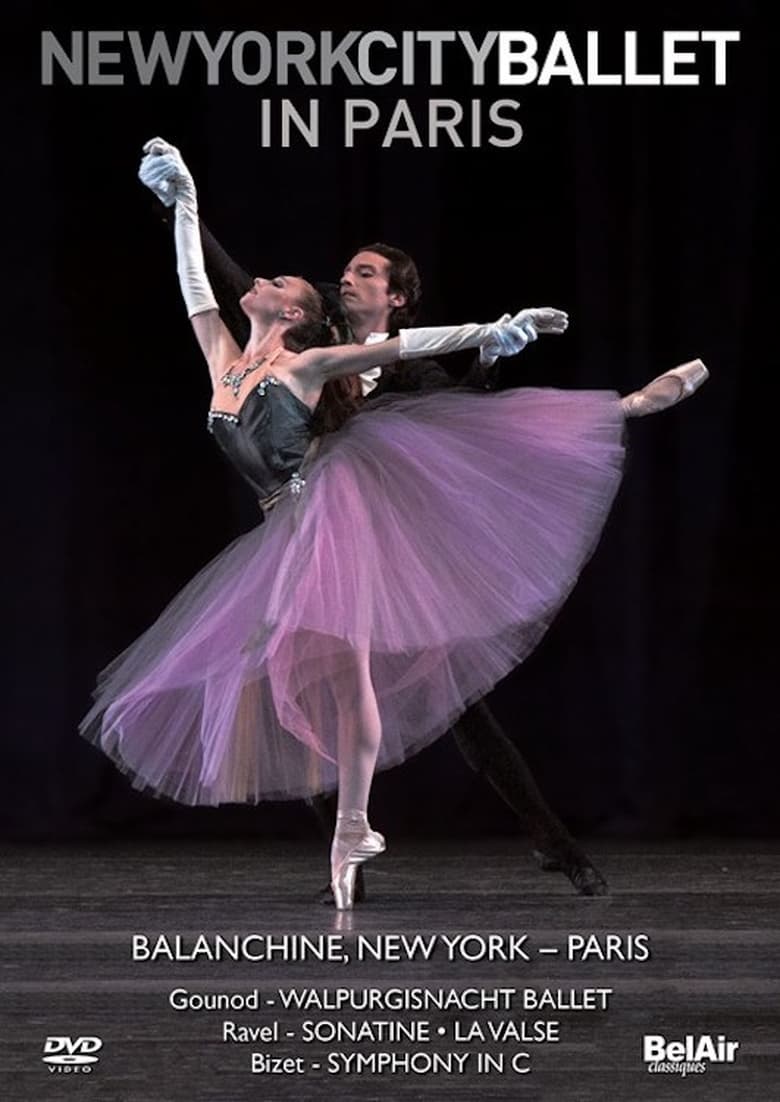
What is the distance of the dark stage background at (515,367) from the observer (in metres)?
4.59

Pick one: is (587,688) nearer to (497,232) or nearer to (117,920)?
(497,232)

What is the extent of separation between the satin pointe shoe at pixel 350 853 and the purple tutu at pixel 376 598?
9 cm

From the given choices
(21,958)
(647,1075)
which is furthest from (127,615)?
(647,1075)

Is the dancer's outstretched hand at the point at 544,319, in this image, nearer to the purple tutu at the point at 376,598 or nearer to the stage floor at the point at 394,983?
the purple tutu at the point at 376,598

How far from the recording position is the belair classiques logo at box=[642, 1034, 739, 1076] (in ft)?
7.87

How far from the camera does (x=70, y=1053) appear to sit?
7.94ft

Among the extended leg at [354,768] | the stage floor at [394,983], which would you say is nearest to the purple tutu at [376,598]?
the extended leg at [354,768]

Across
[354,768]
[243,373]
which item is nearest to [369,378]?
[243,373]

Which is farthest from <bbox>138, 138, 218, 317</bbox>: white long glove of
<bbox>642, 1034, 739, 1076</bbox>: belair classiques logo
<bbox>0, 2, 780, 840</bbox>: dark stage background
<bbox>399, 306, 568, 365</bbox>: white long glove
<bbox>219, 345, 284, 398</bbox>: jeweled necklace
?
<bbox>642, 1034, 739, 1076</bbox>: belair classiques logo

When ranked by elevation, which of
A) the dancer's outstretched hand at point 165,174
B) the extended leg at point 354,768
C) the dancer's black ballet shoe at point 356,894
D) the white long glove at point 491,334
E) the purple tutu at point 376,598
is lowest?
the dancer's black ballet shoe at point 356,894

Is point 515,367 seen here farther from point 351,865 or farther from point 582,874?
point 351,865

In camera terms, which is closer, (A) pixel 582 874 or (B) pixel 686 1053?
(B) pixel 686 1053

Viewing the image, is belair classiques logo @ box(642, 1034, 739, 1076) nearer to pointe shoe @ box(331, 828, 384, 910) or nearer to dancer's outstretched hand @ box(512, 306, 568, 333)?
pointe shoe @ box(331, 828, 384, 910)

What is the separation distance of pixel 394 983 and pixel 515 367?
2.04 m
